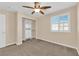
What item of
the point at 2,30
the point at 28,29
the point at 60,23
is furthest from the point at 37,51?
the point at 28,29

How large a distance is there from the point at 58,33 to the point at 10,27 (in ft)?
10.4

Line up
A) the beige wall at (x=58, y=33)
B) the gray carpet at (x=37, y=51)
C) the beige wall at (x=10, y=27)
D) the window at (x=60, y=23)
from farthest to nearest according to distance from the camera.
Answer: the window at (x=60, y=23) → the beige wall at (x=10, y=27) → the beige wall at (x=58, y=33) → the gray carpet at (x=37, y=51)

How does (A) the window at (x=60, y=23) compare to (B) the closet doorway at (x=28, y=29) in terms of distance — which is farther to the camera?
(B) the closet doorway at (x=28, y=29)

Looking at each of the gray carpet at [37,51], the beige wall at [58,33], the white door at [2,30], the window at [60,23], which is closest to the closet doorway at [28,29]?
the beige wall at [58,33]

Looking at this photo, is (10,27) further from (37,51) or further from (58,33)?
(58,33)

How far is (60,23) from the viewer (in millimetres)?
6719

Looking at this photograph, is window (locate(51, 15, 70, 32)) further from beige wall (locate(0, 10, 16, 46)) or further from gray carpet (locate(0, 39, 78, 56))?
beige wall (locate(0, 10, 16, 46))

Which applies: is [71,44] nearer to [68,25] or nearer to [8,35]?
[68,25]

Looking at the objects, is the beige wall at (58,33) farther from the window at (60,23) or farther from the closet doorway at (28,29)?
the closet doorway at (28,29)

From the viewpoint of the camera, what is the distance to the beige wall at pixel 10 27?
5798mm

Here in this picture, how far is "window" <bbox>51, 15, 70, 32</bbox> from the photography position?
6088 millimetres

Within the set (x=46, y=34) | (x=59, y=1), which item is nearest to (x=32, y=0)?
(x=59, y=1)

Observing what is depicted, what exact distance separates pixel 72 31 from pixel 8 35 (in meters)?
3.76

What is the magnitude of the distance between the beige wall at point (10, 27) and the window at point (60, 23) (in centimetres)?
283
